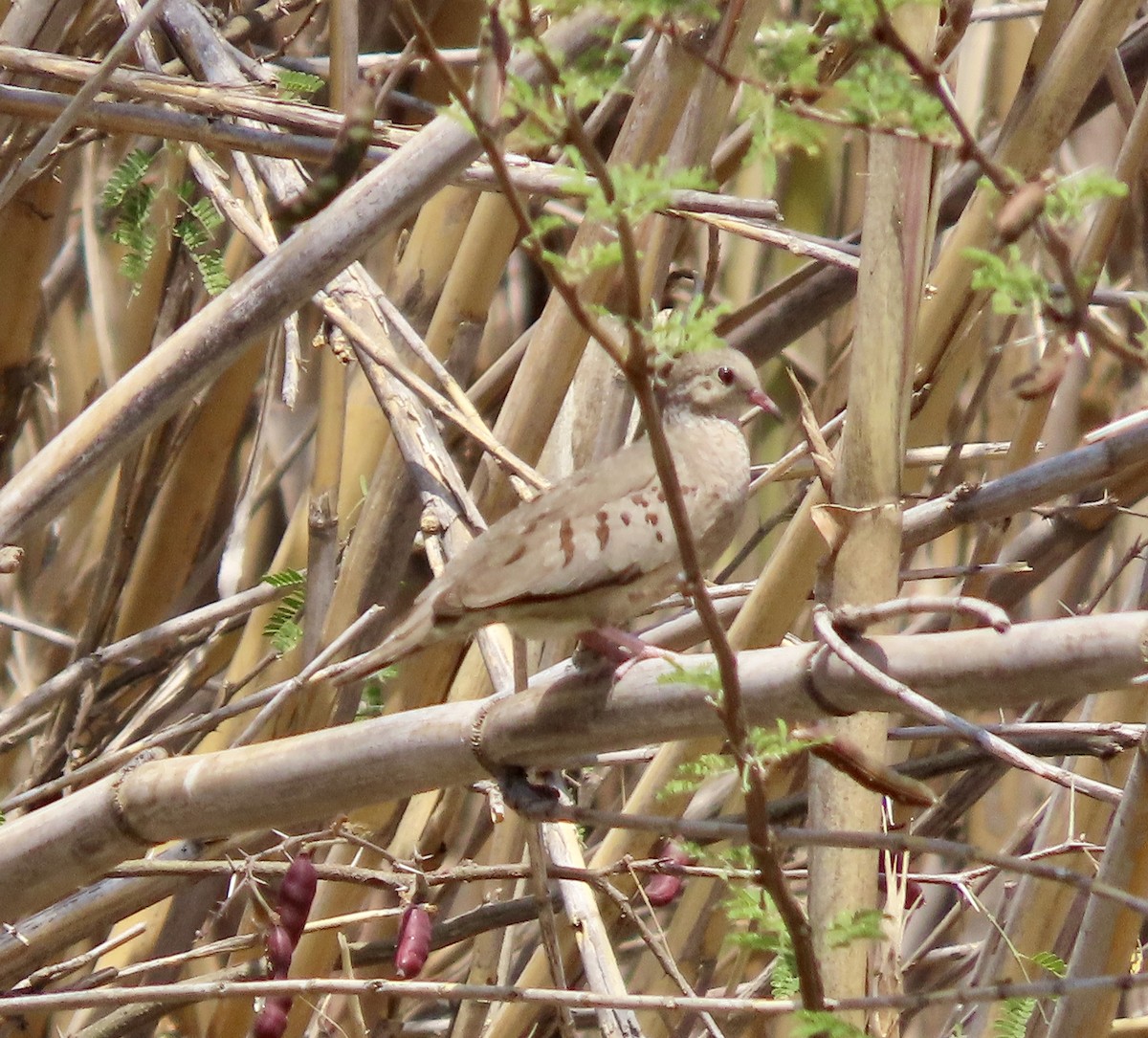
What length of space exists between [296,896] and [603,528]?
2.01ft

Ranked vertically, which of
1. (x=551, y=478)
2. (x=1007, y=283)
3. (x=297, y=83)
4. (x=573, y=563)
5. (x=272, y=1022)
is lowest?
(x=272, y=1022)

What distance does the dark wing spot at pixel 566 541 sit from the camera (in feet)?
5.78

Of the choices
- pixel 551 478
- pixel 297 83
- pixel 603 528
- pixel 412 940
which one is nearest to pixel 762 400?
pixel 551 478

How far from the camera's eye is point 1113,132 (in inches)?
145

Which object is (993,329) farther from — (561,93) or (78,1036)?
(561,93)

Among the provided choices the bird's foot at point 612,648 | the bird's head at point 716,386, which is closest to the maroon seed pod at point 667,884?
the bird's foot at point 612,648

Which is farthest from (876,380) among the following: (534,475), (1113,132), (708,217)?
(1113,132)

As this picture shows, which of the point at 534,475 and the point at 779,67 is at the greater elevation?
the point at 779,67

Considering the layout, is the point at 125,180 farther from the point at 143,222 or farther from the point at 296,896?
the point at 296,896

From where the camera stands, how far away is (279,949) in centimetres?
189

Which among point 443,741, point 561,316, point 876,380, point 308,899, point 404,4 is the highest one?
point 561,316

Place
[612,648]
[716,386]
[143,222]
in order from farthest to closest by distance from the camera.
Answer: [143,222] → [716,386] → [612,648]

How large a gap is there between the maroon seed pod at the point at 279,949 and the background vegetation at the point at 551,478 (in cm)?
1

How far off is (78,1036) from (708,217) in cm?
171
